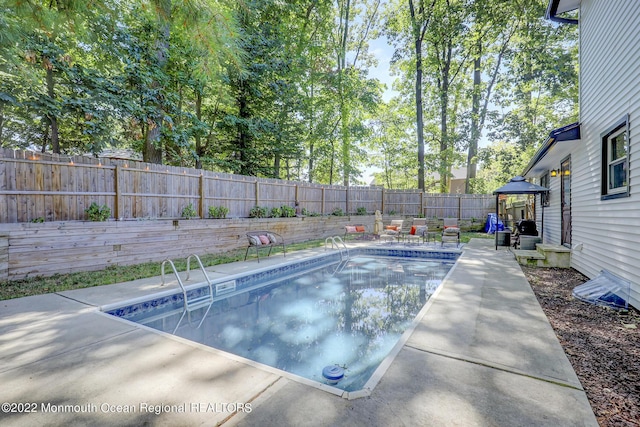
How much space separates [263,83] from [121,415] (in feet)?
Answer: 44.1

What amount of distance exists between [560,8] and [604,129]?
376 cm

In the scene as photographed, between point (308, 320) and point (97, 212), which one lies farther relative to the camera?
point (97, 212)

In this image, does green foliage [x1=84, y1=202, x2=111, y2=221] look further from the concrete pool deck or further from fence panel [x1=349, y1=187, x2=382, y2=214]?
fence panel [x1=349, y1=187, x2=382, y2=214]

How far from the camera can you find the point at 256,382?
2.11 meters

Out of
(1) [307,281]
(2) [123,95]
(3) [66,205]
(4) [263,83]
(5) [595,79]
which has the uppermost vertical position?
(4) [263,83]

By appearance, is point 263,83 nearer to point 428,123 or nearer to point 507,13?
point 507,13

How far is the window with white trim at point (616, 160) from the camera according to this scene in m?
4.05

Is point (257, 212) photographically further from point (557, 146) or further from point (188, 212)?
point (557, 146)

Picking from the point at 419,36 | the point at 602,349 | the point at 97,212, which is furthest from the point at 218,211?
the point at 419,36

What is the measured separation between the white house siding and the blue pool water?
270 centimetres

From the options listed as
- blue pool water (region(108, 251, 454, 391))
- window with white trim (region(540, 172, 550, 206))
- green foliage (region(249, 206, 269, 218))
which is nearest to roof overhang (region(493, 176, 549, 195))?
window with white trim (region(540, 172, 550, 206))

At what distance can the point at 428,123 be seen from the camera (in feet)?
66.1

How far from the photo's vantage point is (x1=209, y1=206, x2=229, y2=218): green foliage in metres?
8.45

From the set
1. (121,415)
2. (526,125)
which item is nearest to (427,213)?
(526,125)
